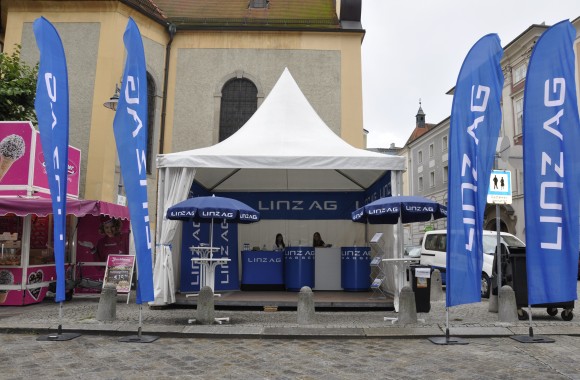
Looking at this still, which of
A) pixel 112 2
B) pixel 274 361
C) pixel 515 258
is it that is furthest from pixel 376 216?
pixel 112 2

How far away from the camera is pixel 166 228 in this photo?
35.2 ft

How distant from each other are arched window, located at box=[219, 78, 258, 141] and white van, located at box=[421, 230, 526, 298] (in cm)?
872

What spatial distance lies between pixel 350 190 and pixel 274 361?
8882mm

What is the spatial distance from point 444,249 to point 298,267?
6283 millimetres

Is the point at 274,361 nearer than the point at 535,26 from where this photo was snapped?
Yes

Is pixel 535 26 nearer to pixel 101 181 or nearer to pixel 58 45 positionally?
pixel 101 181

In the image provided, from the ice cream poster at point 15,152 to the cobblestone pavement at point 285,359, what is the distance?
203 inches

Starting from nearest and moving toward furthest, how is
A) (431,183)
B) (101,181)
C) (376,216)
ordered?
(376,216) → (101,181) → (431,183)

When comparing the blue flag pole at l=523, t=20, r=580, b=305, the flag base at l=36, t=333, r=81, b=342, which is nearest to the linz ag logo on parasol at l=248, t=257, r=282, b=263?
the flag base at l=36, t=333, r=81, b=342

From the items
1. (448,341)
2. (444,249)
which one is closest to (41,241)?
(448,341)

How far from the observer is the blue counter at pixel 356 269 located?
41.9 ft

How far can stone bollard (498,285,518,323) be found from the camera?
9.20 metres

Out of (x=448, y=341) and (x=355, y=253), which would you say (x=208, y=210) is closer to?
(x=448, y=341)

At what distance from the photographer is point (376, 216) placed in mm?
9922
